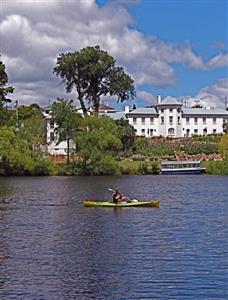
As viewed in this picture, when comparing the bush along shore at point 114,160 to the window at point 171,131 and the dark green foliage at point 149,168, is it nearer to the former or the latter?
the dark green foliage at point 149,168

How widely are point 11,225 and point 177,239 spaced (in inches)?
475

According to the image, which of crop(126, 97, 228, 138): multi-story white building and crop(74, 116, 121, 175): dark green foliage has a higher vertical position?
crop(126, 97, 228, 138): multi-story white building

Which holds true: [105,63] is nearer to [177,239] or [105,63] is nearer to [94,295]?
[177,239]

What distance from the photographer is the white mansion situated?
16725 centimetres

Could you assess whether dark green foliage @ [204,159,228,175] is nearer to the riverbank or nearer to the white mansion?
the riverbank

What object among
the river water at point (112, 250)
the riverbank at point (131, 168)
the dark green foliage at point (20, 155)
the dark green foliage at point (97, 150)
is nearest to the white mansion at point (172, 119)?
the riverbank at point (131, 168)

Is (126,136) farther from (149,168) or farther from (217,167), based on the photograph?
(217,167)

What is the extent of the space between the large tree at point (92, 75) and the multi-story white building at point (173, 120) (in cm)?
4054

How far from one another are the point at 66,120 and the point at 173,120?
57.5 m

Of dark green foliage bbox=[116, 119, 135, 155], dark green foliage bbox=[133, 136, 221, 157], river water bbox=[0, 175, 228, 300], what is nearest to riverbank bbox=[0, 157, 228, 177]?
dark green foliage bbox=[116, 119, 135, 155]

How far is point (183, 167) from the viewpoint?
397 feet

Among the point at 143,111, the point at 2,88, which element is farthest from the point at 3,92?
the point at 143,111

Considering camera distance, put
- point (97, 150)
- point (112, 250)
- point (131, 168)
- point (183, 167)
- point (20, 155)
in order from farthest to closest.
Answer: point (183, 167)
point (131, 168)
point (97, 150)
point (20, 155)
point (112, 250)

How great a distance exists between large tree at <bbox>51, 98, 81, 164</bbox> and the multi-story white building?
52.8 metres
